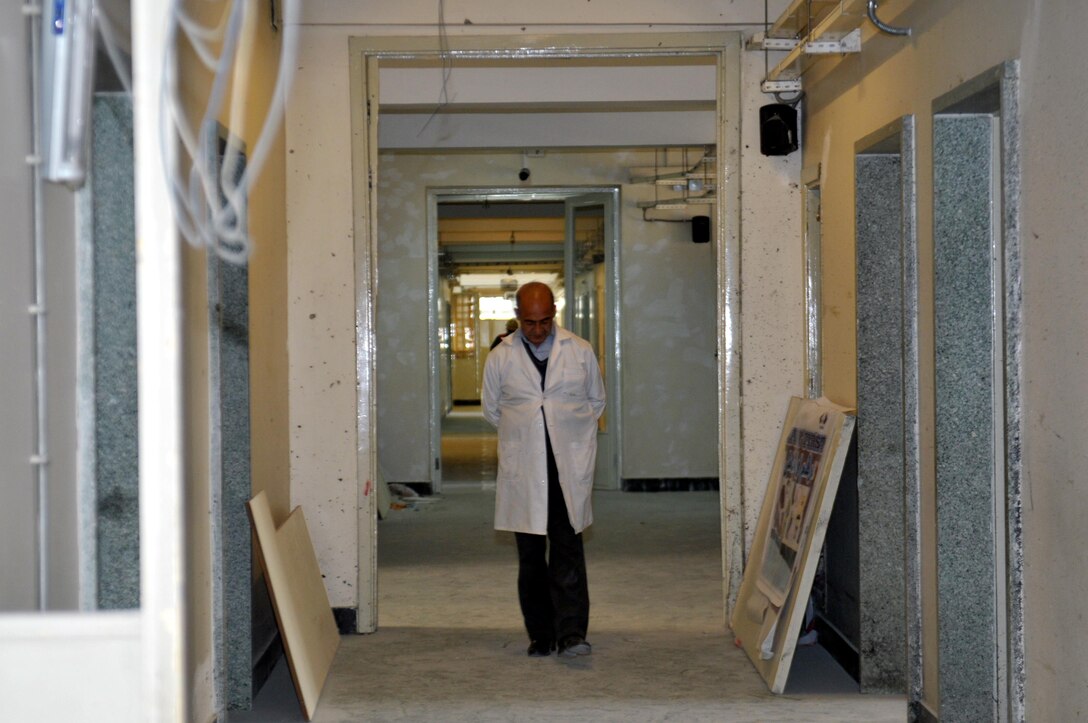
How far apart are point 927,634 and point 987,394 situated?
0.79m

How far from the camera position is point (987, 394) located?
363 cm

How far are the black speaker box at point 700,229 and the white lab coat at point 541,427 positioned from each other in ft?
17.5

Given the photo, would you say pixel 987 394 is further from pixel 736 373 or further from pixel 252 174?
pixel 252 174

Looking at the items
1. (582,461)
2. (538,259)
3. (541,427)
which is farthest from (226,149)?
(538,259)

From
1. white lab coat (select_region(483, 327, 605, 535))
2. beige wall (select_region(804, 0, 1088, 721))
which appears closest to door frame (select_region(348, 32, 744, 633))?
white lab coat (select_region(483, 327, 605, 535))

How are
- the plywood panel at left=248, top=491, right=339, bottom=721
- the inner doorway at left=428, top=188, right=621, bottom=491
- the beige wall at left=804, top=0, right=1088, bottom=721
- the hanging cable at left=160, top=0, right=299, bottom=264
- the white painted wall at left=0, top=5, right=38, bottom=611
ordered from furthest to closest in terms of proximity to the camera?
the inner doorway at left=428, top=188, right=621, bottom=491
the plywood panel at left=248, top=491, right=339, bottom=721
the hanging cable at left=160, top=0, right=299, bottom=264
the beige wall at left=804, top=0, right=1088, bottom=721
the white painted wall at left=0, top=5, right=38, bottom=611

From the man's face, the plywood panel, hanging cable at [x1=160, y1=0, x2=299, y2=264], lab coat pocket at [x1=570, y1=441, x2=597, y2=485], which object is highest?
hanging cable at [x1=160, y1=0, x2=299, y2=264]

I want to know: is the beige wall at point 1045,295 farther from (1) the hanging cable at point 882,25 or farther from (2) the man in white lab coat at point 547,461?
(2) the man in white lab coat at point 547,461

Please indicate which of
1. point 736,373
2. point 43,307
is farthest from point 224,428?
point 736,373

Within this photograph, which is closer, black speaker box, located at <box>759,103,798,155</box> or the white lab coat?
the white lab coat

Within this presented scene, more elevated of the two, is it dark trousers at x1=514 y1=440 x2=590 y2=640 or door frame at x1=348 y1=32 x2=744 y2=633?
door frame at x1=348 y1=32 x2=744 y2=633

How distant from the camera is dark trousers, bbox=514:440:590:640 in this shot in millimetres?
4824

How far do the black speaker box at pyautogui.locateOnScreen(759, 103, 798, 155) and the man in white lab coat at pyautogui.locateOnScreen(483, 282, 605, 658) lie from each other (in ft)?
3.93

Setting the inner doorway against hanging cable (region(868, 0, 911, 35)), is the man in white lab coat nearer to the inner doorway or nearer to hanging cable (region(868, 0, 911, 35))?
hanging cable (region(868, 0, 911, 35))
